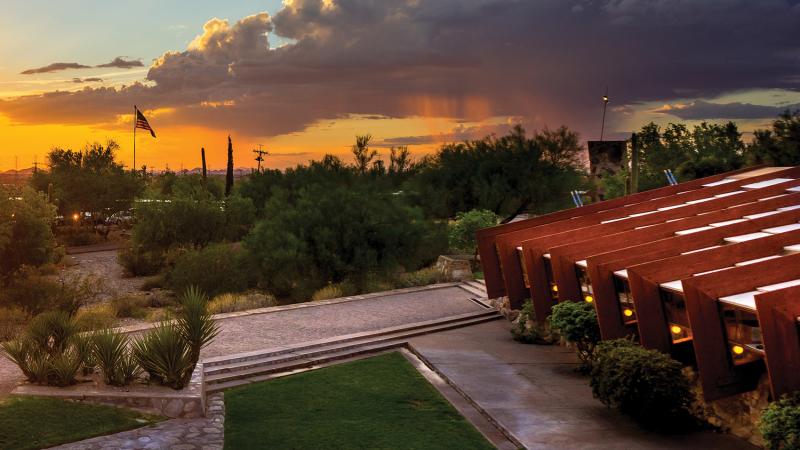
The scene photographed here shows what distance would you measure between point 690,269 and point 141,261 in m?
32.9

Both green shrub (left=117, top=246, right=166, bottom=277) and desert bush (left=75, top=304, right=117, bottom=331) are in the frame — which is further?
green shrub (left=117, top=246, right=166, bottom=277)

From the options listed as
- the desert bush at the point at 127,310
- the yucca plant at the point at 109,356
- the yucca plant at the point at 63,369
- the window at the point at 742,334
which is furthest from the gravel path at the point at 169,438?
the desert bush at the point at 127,310

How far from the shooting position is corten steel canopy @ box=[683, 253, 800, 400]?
1102 cm

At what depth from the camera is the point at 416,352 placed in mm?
16906

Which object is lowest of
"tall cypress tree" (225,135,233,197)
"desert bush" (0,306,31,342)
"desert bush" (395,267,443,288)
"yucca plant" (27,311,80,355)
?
"desert bush" (395,267,443,288)

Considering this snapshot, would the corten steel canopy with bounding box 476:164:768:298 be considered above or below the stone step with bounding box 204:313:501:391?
above

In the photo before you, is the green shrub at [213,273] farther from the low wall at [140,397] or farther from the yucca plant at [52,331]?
the low wall at [140,397]

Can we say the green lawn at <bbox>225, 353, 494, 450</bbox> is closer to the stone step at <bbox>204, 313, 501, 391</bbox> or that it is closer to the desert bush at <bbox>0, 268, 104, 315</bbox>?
the stone step at <bbox>204, 313, 501, 391</bbox>

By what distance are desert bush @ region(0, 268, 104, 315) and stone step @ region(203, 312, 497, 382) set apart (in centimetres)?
1253

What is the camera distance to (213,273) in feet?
102

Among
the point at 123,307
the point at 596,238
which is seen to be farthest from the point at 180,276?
the point at 596,238

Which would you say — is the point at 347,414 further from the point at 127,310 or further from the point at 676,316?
the point at 127,310

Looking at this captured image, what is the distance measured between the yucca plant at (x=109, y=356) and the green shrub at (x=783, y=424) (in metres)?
10.2

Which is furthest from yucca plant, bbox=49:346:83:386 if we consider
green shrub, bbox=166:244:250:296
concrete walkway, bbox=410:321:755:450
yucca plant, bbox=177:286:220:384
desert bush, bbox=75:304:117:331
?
green shrub, bbox=166:244:250:296
